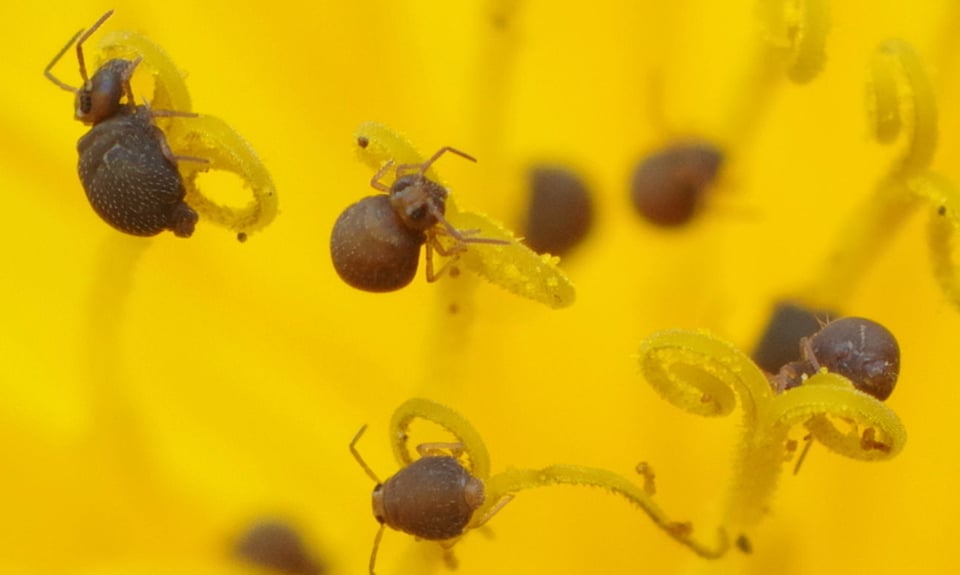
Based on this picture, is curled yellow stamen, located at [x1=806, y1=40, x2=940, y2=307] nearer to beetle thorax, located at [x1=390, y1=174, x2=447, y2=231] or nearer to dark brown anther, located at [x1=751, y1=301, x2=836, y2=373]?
dark brown anther, located at [x1=751, y1=301, x2=836, y2=373]

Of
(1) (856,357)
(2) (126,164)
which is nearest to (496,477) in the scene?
(1) (856,357)

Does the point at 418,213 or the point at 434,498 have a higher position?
the point at 418,213

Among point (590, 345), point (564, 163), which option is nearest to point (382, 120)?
point (564, 163)

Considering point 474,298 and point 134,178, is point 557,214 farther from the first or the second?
point 134,178

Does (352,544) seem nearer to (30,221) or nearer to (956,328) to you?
(30,221)

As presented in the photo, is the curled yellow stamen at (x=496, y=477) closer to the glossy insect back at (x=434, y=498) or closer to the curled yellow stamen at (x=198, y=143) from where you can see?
the glossy insect back at (x=434, y=498)
